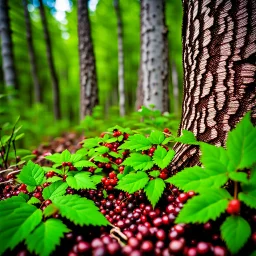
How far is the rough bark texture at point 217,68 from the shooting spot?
4.36 ft

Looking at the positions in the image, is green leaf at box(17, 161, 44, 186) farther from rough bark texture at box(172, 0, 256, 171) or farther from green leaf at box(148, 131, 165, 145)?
rough bark texture at box(172, 0, 256, 171)

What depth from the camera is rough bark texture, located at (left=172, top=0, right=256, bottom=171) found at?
133cm

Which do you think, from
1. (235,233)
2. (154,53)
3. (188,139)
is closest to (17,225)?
(235,233)

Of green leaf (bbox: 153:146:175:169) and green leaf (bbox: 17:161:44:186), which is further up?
green leaf (bbox: 153:146:175:169)

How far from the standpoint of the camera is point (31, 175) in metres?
1.43

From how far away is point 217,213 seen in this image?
2.96 feet

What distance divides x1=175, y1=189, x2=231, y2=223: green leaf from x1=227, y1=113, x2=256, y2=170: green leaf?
0.66 feet

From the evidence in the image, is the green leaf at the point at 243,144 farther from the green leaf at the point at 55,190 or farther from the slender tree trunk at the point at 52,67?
the slender tree trunk at the point at 52,67

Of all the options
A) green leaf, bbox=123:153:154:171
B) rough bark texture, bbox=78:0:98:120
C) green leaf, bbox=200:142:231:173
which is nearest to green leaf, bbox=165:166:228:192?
green leaf, bbox=200:142:231:173

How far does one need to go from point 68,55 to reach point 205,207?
21363mm

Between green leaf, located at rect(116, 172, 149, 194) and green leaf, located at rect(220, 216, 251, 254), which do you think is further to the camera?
green leaf, located at rect(116, 172, 149, 194)

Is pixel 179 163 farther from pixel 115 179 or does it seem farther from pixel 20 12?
pixel 20 12

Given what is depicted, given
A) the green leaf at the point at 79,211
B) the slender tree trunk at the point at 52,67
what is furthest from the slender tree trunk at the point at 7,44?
→ the green leaf at the point at 79,211

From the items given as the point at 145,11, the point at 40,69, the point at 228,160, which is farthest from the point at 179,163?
the point at 40,69
